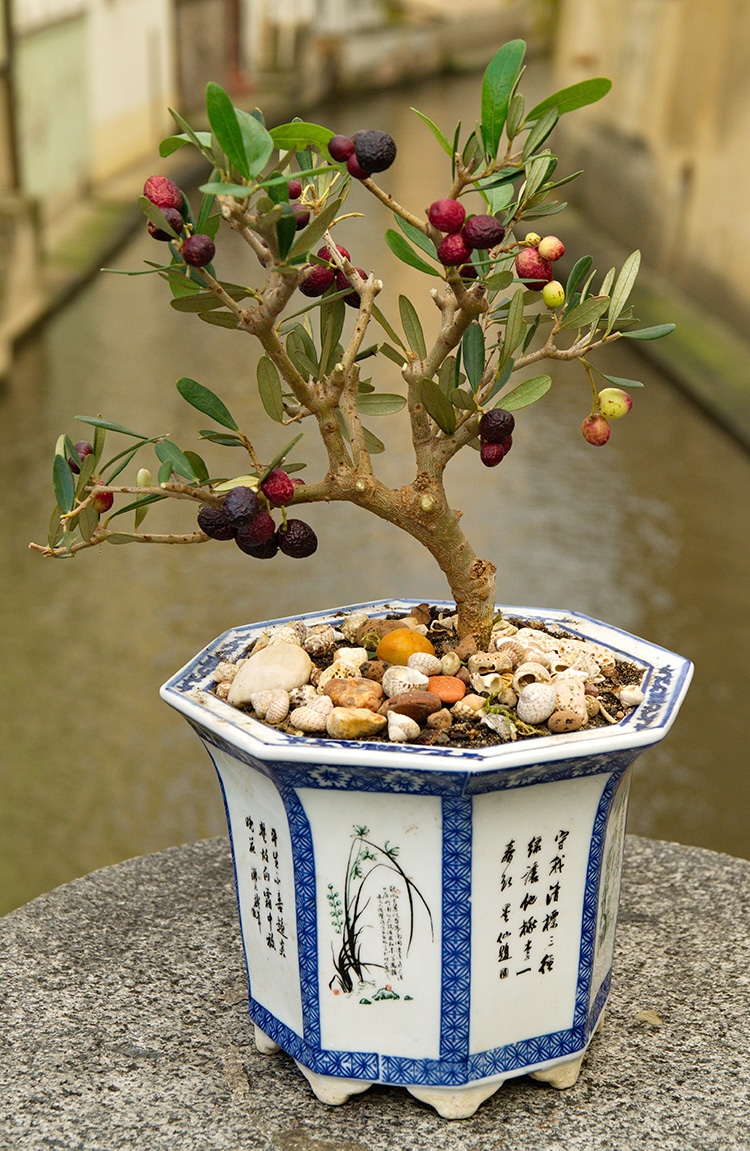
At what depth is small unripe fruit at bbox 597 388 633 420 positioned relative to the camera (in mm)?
1068

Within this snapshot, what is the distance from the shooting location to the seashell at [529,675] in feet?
3.46

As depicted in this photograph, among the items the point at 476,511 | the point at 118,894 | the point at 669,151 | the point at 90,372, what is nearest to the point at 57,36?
the point at 90,372

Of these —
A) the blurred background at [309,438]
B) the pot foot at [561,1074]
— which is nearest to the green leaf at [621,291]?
the pot foot at [561,1074]

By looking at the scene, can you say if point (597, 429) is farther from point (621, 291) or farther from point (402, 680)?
point (402, 680)

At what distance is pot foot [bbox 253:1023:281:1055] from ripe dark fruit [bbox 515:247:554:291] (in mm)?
632

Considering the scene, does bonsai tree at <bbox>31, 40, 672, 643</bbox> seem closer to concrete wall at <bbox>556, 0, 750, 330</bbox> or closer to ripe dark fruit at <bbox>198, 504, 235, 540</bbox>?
ripe dark fruit at <bbox>198, 504, 235, 540</bbox>

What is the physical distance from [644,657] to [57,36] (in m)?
5.46

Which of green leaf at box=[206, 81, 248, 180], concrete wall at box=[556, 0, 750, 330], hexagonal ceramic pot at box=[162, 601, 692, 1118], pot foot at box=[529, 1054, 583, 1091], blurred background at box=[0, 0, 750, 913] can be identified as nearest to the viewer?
green leaf at box=[206, 81, 248, 180]

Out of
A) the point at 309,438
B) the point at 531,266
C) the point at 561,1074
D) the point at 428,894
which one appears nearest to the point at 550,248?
the point at 531,266

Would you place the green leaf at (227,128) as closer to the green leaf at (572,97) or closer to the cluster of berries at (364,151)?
the cluster of berries at (364,151)

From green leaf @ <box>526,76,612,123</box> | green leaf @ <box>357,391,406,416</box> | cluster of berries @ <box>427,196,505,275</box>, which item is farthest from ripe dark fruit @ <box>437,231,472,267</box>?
green leaf @ <box>357,391,406,416</box>

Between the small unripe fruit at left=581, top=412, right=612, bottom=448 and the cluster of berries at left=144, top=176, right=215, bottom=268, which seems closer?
the cluster of berries at left=144, top=176, right=215, bottom=268

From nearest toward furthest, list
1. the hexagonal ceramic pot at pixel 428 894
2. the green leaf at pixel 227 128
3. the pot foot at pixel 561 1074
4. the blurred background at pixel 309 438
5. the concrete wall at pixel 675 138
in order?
the green leaf at pixel 227 128, the hexagonal ceramic pot at pixel 428 894, the pot foot at pixel 561 1074, the blurred background at pixel 309 438, the concrete wall at pixel 675 138

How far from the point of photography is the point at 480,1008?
1024 mm
